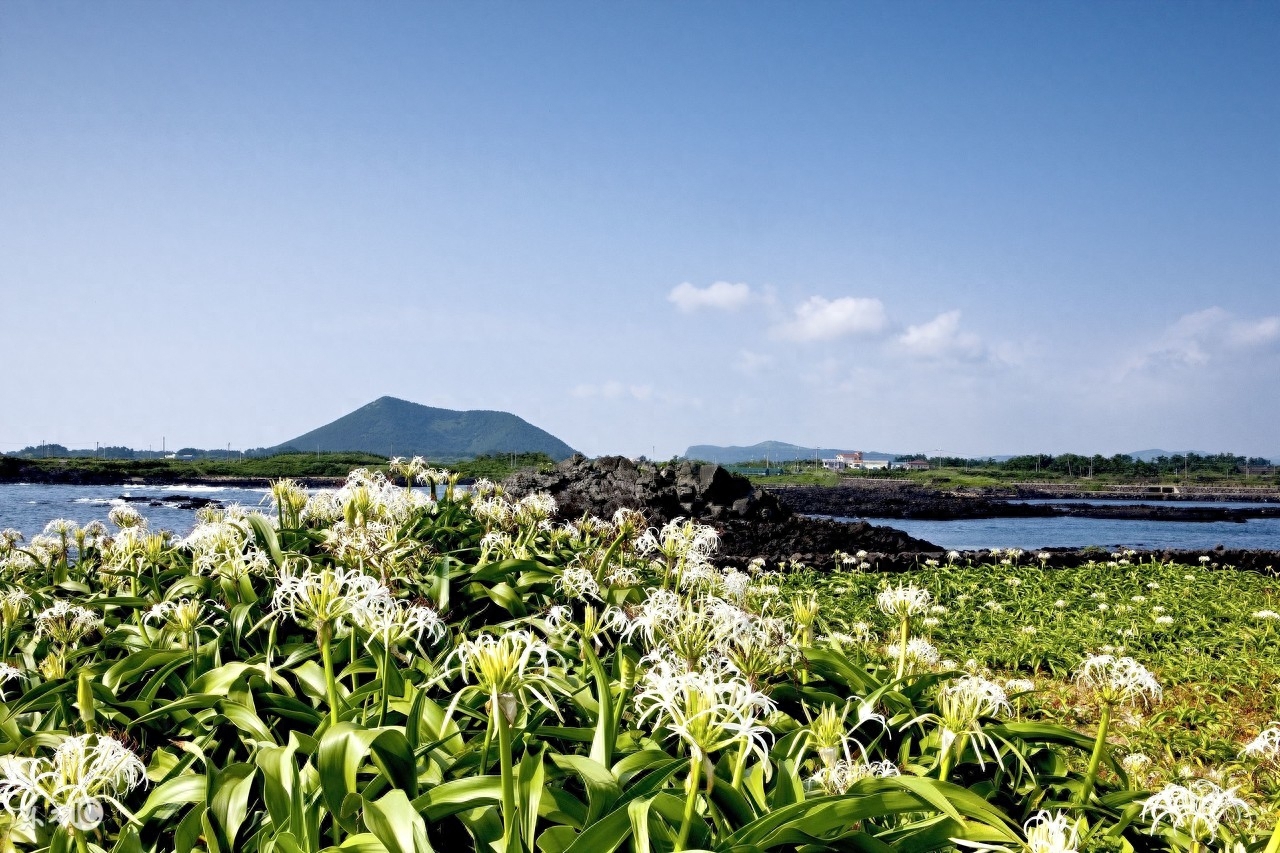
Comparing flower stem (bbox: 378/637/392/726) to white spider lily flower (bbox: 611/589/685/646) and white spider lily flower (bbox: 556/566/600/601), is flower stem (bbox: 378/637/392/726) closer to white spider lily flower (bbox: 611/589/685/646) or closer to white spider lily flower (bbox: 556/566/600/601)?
white spider lily flower (bbox: 611/589/685/646)

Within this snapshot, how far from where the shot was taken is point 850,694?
1.88m

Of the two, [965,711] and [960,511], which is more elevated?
[965,711]

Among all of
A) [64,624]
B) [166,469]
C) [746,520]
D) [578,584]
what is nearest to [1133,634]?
[578,584]

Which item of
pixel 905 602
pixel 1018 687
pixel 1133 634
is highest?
pixel 905 602

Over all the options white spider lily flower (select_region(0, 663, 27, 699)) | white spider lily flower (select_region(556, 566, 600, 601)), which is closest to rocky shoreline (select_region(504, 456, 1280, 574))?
white spider lily flower (select_region(556, 566, 600, 601))

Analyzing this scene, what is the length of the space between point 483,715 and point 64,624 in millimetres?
1348

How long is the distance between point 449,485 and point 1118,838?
2662 mm

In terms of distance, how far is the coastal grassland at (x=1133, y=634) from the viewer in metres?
4.54

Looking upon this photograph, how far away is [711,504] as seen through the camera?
18.5 m

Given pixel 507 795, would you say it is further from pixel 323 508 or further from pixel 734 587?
pixel 323 508

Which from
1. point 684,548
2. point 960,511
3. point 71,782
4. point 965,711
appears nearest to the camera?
point 71,782

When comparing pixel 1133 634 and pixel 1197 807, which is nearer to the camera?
pixel 1197 807

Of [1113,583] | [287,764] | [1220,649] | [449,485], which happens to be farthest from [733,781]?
[1113,583]

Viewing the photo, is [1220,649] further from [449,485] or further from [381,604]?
[381,604]
